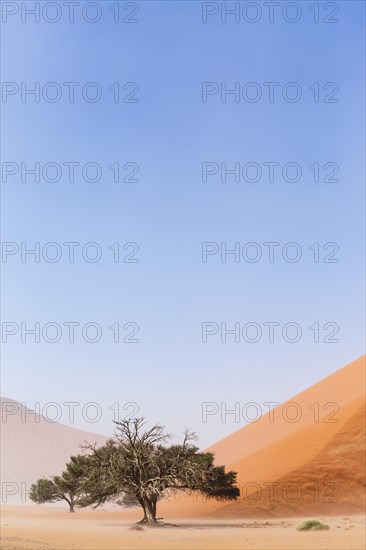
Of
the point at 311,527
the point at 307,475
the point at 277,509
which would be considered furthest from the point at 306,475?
the point at 311,527

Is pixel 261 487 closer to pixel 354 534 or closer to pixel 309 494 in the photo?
pixel 309 494

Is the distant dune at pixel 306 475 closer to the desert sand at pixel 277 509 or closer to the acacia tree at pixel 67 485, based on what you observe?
the desert sand at pixel 277 509

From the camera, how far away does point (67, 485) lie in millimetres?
71812

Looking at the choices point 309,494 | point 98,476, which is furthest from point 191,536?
point 309,494

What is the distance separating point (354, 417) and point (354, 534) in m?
35.7

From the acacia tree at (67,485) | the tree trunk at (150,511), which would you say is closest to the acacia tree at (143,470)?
the tree trunk at (150,511)

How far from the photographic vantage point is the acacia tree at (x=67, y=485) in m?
66.7

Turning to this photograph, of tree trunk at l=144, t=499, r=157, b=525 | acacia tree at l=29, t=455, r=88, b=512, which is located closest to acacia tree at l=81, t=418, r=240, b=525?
tree trunk at l=144, t=499, r=157, b=525

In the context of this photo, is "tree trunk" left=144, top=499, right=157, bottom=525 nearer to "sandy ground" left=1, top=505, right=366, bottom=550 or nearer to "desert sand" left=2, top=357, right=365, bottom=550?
"desert sand" left=2, top=357, right=365, bottom=550

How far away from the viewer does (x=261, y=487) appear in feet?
224

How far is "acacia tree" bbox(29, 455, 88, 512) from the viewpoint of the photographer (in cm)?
6668

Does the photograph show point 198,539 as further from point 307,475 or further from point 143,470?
point 307,475

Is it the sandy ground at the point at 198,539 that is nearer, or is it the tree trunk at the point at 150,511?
the sandy ground at the point at 198,539

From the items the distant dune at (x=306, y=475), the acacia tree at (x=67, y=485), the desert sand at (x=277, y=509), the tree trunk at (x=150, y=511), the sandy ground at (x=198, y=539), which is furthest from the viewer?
the acacia tree at (x=67, y=485)
